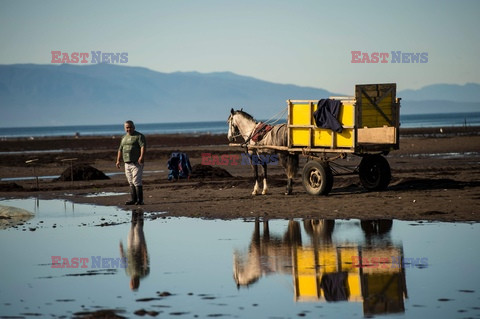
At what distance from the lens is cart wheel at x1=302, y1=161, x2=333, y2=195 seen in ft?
71.8

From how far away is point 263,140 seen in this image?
23.8 meters

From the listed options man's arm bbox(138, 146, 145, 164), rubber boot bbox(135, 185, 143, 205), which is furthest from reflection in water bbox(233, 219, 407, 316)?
rubber boot bbox(135, 185, 143, 205)

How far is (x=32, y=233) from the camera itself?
690 inches

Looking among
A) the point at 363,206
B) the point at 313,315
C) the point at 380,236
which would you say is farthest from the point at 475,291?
the point at 363,206

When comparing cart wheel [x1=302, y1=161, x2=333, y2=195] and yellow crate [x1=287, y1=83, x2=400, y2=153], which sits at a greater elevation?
yellow crate [x1=287, y1=83, x2=400, y2=153]

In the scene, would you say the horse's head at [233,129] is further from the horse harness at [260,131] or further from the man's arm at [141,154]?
the man's arm at [141,154]

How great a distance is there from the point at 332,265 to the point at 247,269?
48.0 inches

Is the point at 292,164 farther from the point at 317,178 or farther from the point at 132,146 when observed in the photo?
the point at 132,146

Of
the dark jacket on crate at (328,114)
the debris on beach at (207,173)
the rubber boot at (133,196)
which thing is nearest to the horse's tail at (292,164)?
the dark jacket on crate at (328,114)

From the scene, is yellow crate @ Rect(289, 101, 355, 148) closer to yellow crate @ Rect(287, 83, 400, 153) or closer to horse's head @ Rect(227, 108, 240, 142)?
yellow crate @ Rect(287, 83, 400, 153)

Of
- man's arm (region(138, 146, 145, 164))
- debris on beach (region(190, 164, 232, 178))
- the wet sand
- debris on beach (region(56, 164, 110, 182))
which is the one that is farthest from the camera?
debris on beach (region(56, 164, 110, 182))

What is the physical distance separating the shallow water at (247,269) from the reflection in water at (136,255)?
0.02 m

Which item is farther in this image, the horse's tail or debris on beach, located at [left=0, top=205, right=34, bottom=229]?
the horse's tail

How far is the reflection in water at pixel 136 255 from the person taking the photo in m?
12.3
